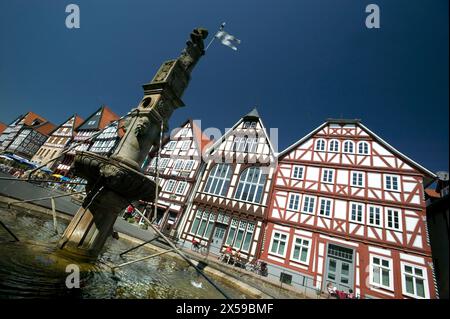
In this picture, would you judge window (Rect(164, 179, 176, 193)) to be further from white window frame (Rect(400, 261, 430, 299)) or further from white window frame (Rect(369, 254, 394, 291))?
white window frame (Rect(400, 261, 430, 299))

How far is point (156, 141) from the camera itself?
632cm

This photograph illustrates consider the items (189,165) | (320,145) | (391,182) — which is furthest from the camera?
(189,165)

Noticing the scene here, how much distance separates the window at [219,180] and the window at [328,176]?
8.04 metres

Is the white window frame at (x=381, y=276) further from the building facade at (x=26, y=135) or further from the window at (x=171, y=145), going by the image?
the building facade at (x=26, y=135)

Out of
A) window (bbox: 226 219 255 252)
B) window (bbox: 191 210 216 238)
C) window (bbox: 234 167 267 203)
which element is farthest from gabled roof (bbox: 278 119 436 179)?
window (bbox: 191 210 216 238)

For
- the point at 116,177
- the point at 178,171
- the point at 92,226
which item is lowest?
the point at 92,226

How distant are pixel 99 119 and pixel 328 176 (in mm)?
41125

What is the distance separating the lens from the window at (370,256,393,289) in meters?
12.8

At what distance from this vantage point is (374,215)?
47.1 ft

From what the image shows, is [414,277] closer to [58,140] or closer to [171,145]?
[171,145]

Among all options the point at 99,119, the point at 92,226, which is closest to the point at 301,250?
the point at 92,226

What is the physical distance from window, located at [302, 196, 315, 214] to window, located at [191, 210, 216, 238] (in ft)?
24.8

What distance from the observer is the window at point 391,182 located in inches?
580
